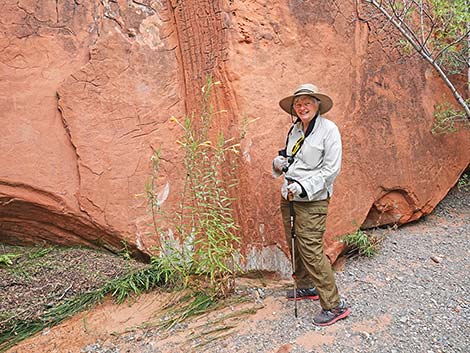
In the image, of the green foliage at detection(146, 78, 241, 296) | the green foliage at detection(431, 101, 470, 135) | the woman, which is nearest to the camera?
the woman

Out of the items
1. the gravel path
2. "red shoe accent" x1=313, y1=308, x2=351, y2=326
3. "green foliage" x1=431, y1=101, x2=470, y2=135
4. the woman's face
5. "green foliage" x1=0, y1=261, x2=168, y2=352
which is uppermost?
the woman's face

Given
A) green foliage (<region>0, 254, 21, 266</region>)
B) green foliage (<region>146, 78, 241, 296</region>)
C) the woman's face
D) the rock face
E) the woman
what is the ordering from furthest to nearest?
the rock face, green foliage (<region>0, 254, 21, 266</region>), green foliage (<region>146, 78, 241, 296</region>), the woman's face, the woman

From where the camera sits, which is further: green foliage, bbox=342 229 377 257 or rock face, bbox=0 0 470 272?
green foliage, bbox=342 229 377 257

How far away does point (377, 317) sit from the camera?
10.0ft

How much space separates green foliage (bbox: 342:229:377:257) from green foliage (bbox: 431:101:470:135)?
5.18 feet

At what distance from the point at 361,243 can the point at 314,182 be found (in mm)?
1411

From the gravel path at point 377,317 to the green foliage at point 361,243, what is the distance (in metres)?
0.07

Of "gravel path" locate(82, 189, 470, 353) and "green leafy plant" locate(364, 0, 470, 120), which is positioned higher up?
"green leafy plant" locate(364, 0, 470, 120)

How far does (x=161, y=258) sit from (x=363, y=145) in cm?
228

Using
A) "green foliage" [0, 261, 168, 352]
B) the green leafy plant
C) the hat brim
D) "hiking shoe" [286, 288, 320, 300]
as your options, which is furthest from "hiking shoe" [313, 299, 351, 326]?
the green leafy plant

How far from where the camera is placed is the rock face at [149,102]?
3.74 m

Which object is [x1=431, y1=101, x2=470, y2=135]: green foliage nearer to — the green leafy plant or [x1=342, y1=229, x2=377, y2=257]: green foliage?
the green leafy plant

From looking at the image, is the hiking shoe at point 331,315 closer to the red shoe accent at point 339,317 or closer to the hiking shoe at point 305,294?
the red shoe accent at point 339,317

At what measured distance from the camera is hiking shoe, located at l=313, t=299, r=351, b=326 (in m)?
2.98
